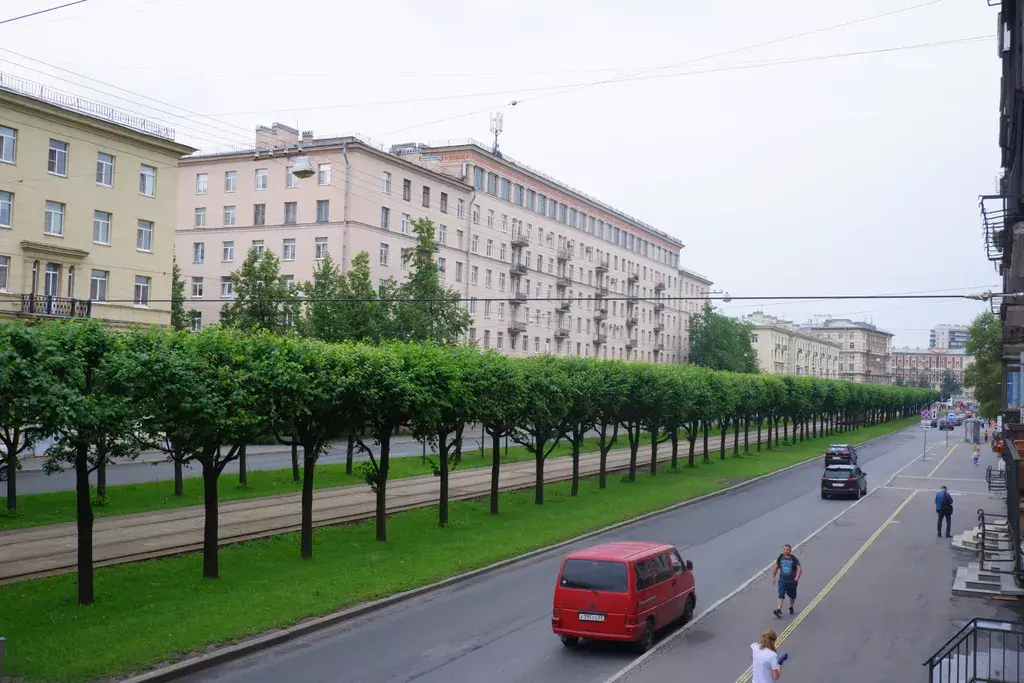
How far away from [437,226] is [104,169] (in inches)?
1172

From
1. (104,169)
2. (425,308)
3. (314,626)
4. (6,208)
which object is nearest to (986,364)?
(425,308)

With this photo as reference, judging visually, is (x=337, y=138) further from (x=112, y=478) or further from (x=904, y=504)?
(x=904, y=504)

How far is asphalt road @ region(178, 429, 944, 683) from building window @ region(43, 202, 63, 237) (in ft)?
97.4

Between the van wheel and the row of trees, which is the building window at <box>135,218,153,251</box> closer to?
the row of trees

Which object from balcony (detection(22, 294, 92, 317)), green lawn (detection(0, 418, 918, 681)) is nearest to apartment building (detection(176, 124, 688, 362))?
balcony (detection(22, 294, 92, 317))

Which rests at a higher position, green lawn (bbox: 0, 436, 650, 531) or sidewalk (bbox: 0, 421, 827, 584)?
green lawn (bbox: 0, 436, 650, 531)

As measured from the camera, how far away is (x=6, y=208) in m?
41.0

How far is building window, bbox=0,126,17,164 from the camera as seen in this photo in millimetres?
40500

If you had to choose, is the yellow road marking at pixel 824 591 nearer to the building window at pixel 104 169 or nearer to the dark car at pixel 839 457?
the dark car at pixel 839 457

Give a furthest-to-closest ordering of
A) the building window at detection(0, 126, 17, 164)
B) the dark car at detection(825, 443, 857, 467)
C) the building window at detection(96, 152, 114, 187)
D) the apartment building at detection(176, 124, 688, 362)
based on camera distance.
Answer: the apartment building at detection(176, 124, 688, 362) < the dark car at detection(825, 443, 857, 467) < the building window at detection(96, 152, 114, 187) < the building window at detection(0, 126, 17, 164)

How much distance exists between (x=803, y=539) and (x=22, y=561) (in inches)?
963

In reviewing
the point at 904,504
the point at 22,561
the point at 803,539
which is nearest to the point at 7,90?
the point at 22,561

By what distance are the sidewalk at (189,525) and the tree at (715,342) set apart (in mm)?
80420

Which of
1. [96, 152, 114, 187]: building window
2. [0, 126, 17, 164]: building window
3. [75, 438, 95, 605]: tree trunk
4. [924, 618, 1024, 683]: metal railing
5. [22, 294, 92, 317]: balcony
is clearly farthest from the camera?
[96, 152, 114, 187]: building window
